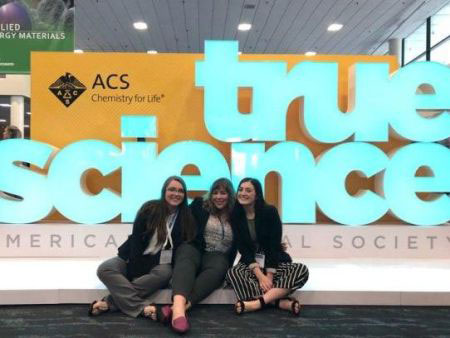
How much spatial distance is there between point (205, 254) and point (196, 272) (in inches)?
6.9

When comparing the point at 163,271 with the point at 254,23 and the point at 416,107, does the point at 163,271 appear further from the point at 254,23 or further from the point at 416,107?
the point at 254,23

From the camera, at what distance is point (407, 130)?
4391 millimetres

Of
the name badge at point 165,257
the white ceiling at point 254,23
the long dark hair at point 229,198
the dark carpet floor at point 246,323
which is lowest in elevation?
the dark carpet floor at point 246,323

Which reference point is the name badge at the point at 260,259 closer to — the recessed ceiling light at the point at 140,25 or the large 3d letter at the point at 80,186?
the large 3d letter at the point at 80,186

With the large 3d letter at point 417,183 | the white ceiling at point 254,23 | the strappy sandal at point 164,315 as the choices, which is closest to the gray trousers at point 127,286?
the strappy sandal at point 164,315

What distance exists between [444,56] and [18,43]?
22.2 ft

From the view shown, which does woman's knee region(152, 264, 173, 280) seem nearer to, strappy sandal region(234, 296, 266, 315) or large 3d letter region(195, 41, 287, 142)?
Result: strappy sandal region(234, 296, 266, 315)

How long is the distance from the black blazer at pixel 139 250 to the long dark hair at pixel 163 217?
0.08ft

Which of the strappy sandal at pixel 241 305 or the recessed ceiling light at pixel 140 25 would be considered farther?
the recessed ceiling light at pixel 140 25

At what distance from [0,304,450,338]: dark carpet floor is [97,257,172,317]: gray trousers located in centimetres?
7

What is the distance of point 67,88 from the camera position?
460 centimetres

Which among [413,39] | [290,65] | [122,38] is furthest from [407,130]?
[122,38]

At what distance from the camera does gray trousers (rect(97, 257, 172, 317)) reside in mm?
2941

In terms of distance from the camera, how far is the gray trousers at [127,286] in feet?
9.65
